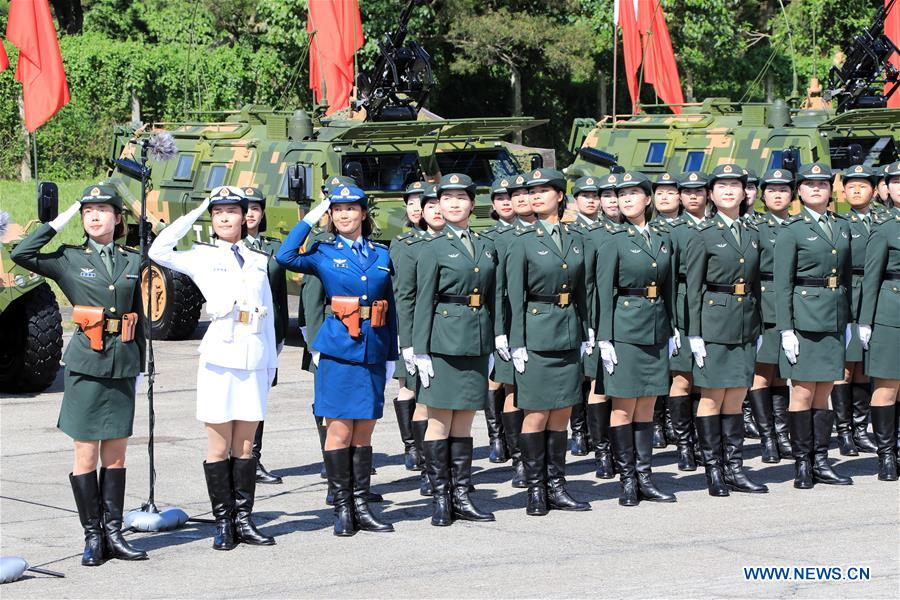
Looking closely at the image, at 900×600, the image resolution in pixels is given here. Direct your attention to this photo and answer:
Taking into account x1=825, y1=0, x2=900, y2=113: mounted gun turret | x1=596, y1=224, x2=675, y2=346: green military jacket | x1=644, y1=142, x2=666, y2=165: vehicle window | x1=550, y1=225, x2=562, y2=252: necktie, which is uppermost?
x1=825, y1=0, x2=900, y2=113: mounted gun turret

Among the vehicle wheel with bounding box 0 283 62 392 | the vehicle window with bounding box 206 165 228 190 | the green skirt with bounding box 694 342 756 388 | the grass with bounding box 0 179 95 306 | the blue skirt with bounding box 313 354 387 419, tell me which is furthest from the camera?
the grass with bounding box 0 179 95 306

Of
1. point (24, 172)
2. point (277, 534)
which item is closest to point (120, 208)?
point (277, 534)

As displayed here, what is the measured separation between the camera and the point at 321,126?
59.9ft

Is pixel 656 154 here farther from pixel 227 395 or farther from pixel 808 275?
pixel 227 395

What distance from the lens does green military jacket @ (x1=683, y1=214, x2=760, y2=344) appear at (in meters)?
9.83

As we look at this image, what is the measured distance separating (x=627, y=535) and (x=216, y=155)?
11.2 metres

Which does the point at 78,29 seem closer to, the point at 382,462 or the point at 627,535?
the point at 382,462

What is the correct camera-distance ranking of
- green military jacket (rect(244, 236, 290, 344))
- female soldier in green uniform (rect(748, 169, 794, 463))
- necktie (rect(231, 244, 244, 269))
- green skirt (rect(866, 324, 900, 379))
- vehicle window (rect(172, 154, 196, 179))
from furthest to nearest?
vehicle window (rect(172, 154, 196, 179)), female soldier in green uniform (rect(748, 169, 794, 463)), green skirt (rect(866, 324, 900, 379)), green military jacket (rect(244, 236, 290, 344)), necktie (rect(231, 244, 244, 269))

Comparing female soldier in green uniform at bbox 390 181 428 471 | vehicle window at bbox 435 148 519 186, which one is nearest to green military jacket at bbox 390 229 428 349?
female soldier in green uniform at bbox 390 181 428 471

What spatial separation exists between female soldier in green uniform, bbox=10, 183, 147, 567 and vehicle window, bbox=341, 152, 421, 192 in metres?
9.17

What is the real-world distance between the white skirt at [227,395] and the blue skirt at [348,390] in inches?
17.6

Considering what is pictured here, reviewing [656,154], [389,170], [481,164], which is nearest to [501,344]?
[389,170]

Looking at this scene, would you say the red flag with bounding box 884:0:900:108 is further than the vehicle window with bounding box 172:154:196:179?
Yes

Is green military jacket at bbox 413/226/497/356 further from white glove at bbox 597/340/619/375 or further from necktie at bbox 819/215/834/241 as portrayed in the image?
necktie at bbox 819/215/834/241
